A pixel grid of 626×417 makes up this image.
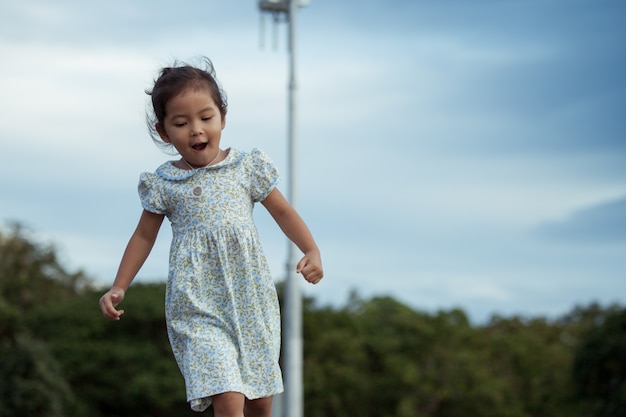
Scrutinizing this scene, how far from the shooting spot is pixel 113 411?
114ft

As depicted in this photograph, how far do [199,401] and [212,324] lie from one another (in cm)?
31

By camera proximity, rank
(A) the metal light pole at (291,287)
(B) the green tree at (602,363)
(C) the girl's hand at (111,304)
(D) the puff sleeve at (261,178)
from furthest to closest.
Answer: (B) the green tree at (602,363) < (A) the metal light pole at (291,287) < (D) the puff sleeve at (261,178) < (C) the girl's hand at (111,304)

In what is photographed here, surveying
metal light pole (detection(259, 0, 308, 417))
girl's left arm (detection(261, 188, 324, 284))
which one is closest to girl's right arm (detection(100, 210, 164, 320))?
girl's left arm (detection(261, 188, 324, 284))

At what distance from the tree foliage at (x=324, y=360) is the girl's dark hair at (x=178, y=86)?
87.7ft

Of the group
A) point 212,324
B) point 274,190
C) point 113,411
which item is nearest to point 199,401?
point 212,324

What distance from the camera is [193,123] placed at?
4.34 metres

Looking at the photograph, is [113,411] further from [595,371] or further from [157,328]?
[595,371]

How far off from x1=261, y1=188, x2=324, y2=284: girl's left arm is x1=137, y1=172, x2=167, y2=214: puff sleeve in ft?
1.42

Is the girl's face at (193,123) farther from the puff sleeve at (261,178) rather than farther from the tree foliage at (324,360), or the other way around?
the tree foliage at (324,360)

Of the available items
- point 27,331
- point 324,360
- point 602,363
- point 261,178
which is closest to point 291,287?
point 261,178

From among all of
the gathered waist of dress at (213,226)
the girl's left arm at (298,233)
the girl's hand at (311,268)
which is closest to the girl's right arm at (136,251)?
the gathered waist of dress at (213,226)

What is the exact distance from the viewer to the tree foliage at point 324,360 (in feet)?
99.5

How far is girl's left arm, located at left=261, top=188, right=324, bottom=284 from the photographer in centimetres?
431

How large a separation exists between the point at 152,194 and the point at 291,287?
510 inches
